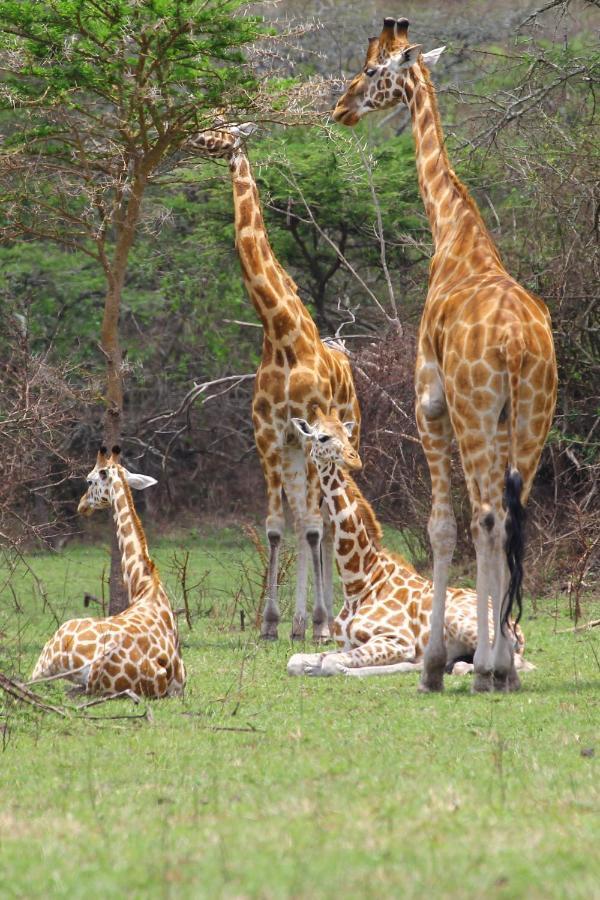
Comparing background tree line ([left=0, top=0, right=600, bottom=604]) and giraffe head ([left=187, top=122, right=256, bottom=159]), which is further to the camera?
giraffe head ([left=187, top=122, right=256, bottom=159])

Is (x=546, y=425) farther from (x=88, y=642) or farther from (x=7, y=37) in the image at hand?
(x=7, y=37)

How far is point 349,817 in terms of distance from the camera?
15.0 feet

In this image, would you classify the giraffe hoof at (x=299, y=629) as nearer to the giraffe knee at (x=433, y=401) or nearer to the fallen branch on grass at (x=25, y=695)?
the giraffe knee at (x=433, y=401)

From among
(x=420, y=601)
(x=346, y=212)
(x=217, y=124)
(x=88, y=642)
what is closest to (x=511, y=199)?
(x=346, y=212)

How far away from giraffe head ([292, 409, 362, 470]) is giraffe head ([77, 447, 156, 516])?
1176mm

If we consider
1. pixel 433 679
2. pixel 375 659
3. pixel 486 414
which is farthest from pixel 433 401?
pixel 375 659

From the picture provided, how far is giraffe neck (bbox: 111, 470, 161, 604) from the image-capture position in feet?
27.7

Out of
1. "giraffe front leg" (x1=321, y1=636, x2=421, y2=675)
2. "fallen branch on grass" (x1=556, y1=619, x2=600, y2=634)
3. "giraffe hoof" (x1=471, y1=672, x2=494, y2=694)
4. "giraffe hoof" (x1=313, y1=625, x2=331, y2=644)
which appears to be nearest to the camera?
"giraffe hoof" (x1=471, y1=672, x2=494, y2=694)

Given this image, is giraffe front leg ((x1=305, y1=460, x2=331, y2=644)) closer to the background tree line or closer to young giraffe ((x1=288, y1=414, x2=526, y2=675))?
the background tree line

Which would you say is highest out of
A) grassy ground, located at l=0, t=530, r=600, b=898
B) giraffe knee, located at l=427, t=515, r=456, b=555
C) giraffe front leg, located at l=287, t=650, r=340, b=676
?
giraffe knee, located at l=427, t=515, r=456, b=555

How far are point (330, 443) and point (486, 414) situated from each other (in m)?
2.67

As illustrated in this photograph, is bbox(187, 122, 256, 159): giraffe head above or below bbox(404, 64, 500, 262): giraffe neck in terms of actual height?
above

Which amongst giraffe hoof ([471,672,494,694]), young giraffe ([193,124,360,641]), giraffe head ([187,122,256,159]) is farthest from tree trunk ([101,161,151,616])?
giraffe hoof ([471,672,494,694])

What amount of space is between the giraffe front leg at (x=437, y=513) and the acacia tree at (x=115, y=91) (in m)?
3.94
